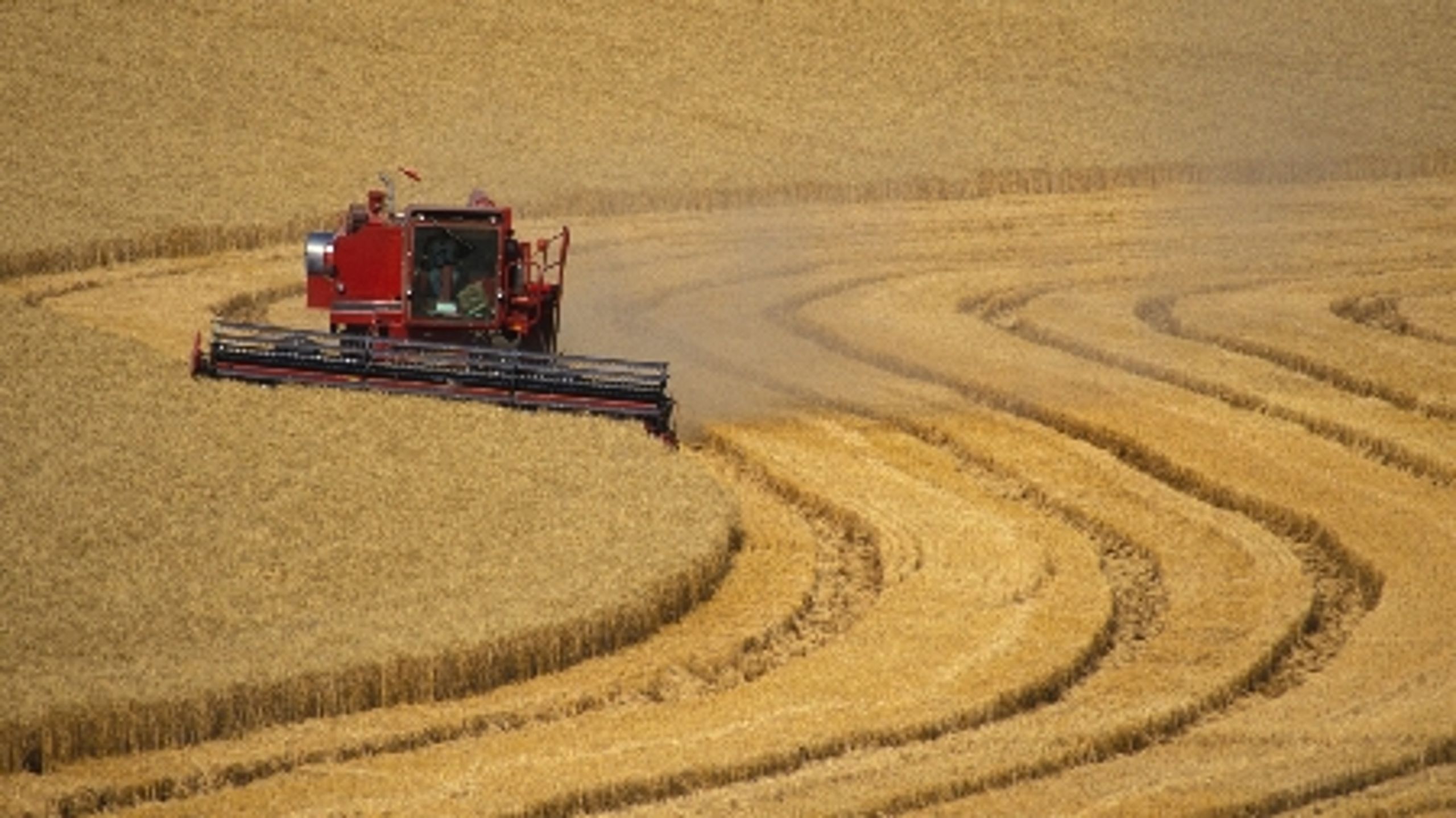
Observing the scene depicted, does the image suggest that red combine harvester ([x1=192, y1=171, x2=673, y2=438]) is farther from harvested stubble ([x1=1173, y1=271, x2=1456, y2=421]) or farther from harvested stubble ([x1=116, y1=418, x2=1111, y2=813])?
harvested stubble ([x1=1173, y1=271, x2=1456, y2=421])

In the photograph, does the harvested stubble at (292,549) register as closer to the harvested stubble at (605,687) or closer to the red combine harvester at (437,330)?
the harvested stubble at (605,687)

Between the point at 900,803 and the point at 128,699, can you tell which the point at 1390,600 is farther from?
the point at 128,699

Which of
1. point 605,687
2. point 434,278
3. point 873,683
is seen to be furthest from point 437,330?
point 873,683

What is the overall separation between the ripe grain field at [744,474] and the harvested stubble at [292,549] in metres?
0.06

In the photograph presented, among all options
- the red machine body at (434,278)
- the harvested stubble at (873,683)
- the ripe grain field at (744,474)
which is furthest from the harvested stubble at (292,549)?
the red machine body at (434,278)

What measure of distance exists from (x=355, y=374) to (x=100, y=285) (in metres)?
10.8

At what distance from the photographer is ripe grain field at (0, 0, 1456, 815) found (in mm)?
17844

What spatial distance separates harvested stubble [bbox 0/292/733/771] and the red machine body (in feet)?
5.51

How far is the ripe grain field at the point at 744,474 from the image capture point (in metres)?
17.8

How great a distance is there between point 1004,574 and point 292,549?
5.69 metres

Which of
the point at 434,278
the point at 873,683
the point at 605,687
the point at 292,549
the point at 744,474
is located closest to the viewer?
the point at 605,687

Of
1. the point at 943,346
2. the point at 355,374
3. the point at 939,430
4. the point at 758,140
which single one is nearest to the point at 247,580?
the point at 355,374

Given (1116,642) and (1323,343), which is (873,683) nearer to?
(1116,642)

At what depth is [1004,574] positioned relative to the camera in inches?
906
